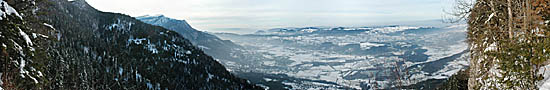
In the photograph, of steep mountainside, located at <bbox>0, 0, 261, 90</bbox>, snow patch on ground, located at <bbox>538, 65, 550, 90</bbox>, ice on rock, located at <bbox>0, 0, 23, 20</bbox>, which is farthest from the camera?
steep mountainside, located at <bbox>0, 0, 261, 90</bbox>

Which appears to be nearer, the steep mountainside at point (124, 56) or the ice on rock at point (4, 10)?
the ice on rock at point (4, 10)

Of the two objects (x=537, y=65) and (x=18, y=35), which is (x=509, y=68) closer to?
(x=537, y=65)

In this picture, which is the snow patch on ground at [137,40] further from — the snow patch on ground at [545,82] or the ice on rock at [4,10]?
the snow patch on ground at [545,82]

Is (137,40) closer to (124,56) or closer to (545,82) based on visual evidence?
(124,56)

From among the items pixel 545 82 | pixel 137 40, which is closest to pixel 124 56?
pixel 137 40

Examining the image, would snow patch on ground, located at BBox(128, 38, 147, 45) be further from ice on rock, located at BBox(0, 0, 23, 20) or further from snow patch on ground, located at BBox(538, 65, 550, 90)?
snow patch on ground, located at BBox(538, 65, 550, 90)

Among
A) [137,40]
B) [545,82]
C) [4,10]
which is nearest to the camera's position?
[545,82]

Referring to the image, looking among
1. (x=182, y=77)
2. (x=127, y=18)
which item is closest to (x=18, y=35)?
(x=182, y=77)

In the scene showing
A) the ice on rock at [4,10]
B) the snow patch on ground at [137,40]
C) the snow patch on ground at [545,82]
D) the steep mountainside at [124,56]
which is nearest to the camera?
the snow patch on ground at [545,82]

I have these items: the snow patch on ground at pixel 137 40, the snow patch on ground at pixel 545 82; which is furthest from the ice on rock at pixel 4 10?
the snow patch on ground at pixel 137 40

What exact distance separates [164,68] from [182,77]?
262 inches

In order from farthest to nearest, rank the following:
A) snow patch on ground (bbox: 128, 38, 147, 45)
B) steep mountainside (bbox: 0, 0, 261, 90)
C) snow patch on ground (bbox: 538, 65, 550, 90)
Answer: snow patch on ground (bbox: 128, 38, 147, 45) < steep mountainside (bbox: 0, 0, 261, 90) < snow patch on ground (bbox: 538, 65, 550, 90)

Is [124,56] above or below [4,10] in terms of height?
below

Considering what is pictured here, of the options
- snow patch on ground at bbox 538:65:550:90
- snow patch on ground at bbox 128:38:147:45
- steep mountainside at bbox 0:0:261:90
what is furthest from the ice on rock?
snow patch on ground at bbox 128:38:147:45
